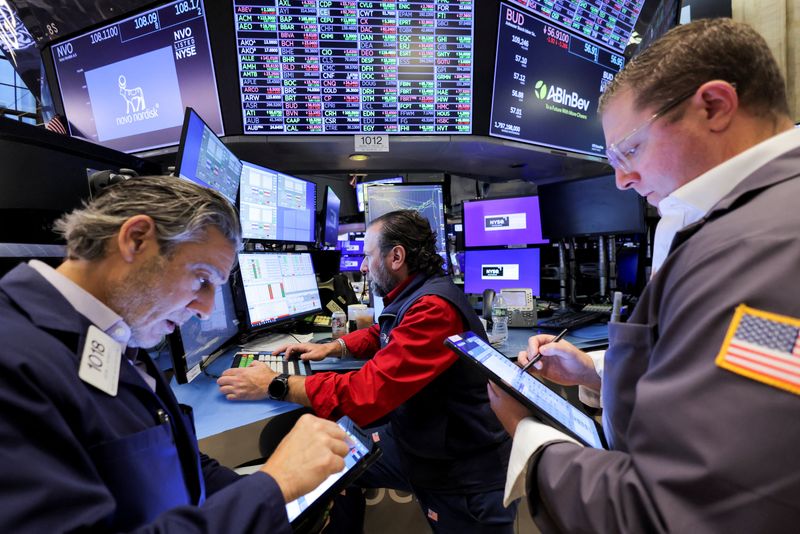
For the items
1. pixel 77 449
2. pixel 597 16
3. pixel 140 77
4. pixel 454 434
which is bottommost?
pixel 454 434

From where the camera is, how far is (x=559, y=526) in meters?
0.62

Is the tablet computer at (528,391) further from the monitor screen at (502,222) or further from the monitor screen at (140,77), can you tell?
the monitor screen at (140,77)

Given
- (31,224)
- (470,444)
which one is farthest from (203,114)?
(470,444)

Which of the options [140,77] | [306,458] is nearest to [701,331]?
[306,458]

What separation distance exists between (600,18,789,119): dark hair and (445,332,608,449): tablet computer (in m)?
0.65

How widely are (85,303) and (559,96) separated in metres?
3.15

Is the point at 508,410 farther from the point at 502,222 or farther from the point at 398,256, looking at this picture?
the point at 502,222

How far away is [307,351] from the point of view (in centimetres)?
167

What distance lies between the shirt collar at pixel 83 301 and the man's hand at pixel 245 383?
60cm

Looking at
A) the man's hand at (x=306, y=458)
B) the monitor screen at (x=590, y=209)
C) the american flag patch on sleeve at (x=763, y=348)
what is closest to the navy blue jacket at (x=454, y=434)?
the man's hand at (x=306, y=458)

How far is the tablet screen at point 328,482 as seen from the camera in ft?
2.78

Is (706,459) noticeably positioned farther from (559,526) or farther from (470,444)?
(470,444)

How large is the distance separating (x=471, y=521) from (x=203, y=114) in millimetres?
2670

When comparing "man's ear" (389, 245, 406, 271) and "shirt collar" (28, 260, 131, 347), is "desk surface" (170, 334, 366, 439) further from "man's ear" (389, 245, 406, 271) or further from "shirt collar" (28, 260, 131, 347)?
"man's ear" (389, 245, 406, 271)
